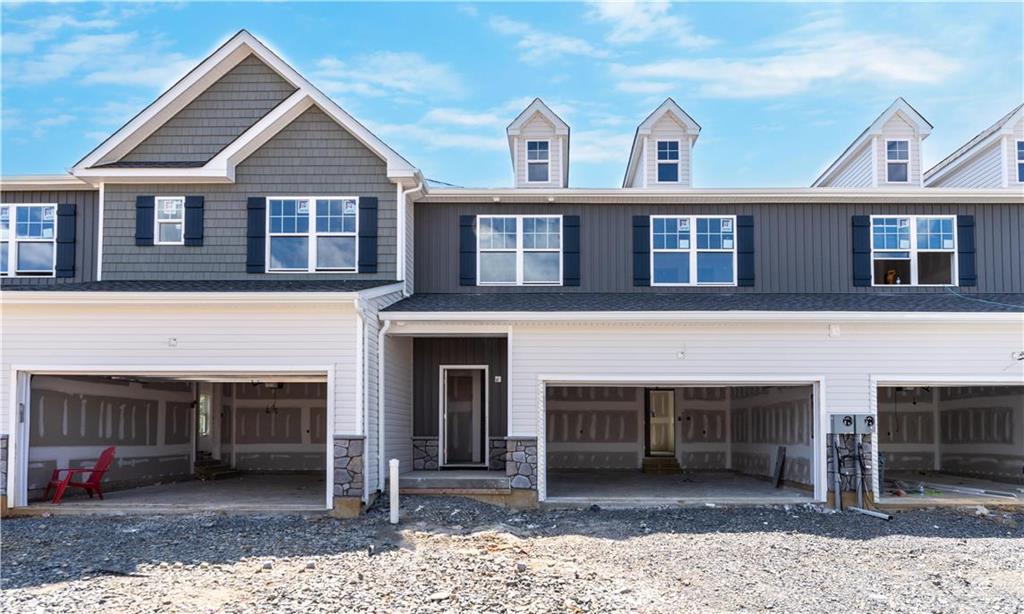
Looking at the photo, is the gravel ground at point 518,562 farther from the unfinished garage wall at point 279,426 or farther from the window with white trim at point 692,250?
the unfinished garage wall at point 279,426

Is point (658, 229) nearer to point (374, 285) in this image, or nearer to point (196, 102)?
point (374, 285)

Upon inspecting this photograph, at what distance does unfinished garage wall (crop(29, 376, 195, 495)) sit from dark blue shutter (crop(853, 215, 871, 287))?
43.0 feet

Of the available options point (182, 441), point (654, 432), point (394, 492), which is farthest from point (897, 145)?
point (182, 441)

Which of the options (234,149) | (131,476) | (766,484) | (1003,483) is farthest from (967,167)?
(131,476)

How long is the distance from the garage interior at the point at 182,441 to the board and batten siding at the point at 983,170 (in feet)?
44.8

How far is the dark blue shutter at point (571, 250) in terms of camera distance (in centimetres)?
1723

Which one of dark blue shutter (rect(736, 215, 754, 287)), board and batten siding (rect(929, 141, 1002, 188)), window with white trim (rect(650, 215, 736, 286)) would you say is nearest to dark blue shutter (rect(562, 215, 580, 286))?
window with white trim (rect(650, 215, 736, 286))

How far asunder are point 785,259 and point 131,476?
12403mm

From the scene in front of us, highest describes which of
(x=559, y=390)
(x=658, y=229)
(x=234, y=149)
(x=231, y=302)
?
(x=234, y=149)

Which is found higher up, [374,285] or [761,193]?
[761,193]

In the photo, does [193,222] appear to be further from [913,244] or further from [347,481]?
[913,244]

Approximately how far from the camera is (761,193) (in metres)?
17.1

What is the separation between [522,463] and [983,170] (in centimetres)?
1108

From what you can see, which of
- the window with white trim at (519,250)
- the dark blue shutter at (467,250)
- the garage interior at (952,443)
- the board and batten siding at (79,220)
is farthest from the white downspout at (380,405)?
the garage interior at (952,443)
